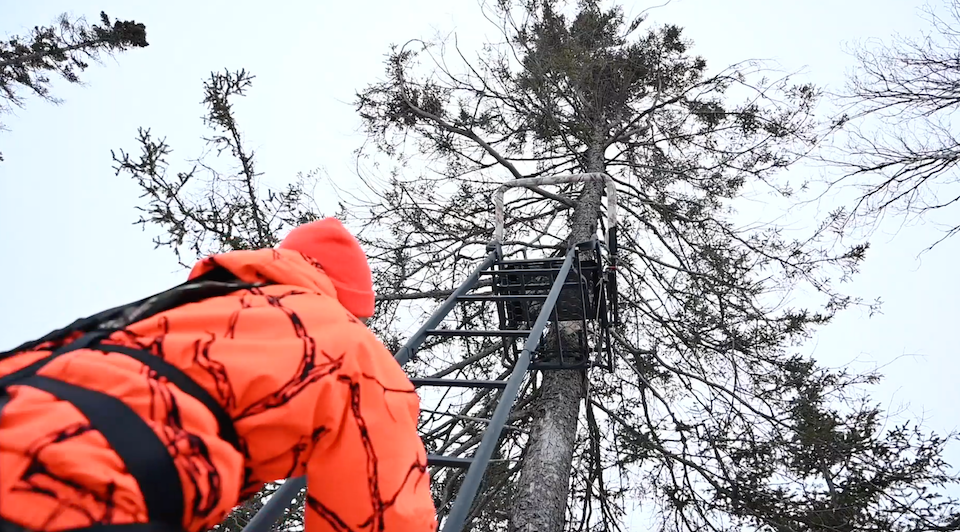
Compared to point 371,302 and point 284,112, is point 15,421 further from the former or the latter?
point 284,112

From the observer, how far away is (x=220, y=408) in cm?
113

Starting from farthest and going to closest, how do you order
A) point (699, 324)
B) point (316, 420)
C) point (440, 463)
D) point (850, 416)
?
1. point (699, 324)
2. point (850, 416)
3. point (440, 463)
4. point (316, 420)

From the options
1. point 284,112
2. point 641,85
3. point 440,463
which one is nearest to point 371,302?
point 440,463

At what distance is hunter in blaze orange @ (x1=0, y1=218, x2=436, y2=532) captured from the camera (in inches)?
37.3

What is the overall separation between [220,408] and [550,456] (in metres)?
3.86

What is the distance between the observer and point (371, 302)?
164 centimetres

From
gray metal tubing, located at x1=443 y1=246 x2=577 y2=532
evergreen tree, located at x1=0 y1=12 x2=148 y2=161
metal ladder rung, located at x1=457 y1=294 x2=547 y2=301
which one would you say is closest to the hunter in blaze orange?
gray metal tubing, located at x1=443 y1=246 x2=577 y2=532

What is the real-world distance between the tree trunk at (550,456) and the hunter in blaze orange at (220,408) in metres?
3.11

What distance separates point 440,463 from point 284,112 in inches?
2100

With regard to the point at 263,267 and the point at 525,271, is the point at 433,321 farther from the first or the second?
the point at 263,267

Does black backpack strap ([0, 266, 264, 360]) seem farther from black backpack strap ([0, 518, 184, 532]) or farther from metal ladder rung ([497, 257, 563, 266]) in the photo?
metal ladder rung ([497, 257, 563, 266])

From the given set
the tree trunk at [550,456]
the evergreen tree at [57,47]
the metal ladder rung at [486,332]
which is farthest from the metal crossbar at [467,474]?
the evergreen tree at [57,47]

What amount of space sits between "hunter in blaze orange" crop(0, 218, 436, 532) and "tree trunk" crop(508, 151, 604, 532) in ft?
10.2

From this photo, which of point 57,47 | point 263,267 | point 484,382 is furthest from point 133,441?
point 57,47
